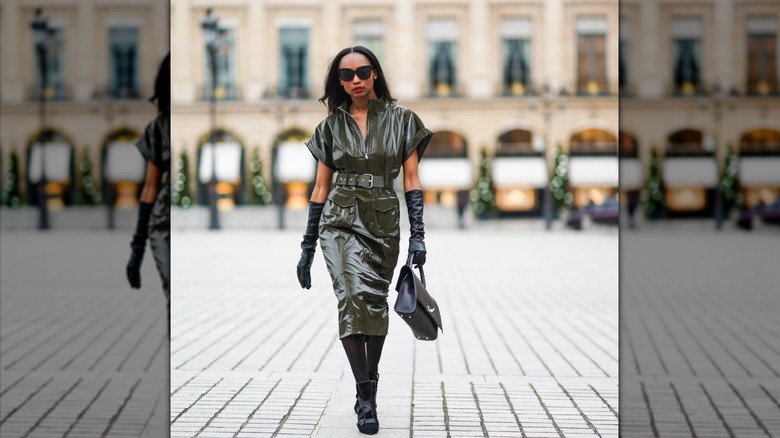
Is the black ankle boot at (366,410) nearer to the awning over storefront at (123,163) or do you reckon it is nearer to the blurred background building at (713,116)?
the awning over storefront at (123,163)

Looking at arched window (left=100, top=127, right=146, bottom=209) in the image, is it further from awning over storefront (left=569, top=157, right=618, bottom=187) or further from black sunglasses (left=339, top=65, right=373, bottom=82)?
awning over storefront (left=569, top=157, right=618, bottom=187)

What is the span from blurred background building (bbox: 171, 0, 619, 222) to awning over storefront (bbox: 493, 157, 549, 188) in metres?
0.06

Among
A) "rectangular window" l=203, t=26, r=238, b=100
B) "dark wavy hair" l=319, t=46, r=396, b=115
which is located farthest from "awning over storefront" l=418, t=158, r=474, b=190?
"dark wavy hair" l=319, t=46, r=396, b=115

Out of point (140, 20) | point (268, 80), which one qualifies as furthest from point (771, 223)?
point (140, 20)

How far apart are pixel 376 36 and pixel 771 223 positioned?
20230 millimetres

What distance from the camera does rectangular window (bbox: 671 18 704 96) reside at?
36.4m

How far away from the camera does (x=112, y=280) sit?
626 inches

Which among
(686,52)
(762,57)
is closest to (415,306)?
(686,52)

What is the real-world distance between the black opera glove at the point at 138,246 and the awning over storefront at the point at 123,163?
0.20 m

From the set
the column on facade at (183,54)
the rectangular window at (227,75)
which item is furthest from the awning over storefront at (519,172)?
the column on facade at (183,54)

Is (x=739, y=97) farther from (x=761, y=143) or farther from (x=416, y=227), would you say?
(x=416, y=227)

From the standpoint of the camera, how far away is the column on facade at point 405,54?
45.0 m

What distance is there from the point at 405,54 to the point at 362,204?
40597 mm

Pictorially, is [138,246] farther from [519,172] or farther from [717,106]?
[519,172]
